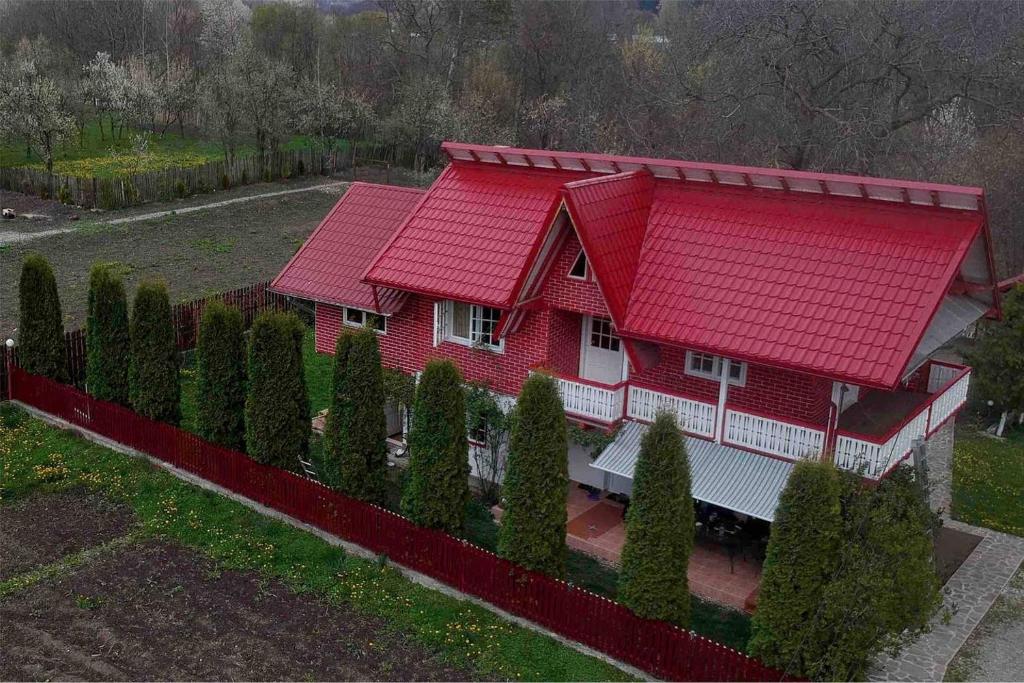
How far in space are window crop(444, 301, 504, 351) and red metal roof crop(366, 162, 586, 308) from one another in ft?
2.88

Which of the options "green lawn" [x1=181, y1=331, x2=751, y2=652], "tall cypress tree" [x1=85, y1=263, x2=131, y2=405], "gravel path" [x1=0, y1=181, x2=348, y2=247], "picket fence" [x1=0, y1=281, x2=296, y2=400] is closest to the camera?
"green lawn" [x1=181, y1=331, x2=751, y2=652]

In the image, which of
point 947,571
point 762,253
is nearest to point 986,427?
point 947,571

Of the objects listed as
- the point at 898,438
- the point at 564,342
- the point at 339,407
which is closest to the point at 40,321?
the point at 339,407

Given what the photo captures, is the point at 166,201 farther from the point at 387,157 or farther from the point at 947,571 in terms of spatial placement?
the point at 947,571

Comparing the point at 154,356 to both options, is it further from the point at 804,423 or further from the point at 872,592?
the point at 872,592

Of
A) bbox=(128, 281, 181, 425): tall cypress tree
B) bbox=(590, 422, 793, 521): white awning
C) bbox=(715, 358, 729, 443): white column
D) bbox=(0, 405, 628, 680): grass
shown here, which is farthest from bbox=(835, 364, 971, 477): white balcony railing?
bbox=(128, 281, 181, 425): tall cypress tree

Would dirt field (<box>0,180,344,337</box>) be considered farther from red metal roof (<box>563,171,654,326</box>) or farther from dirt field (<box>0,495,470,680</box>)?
red metal roof (<box>563,171,654,326</box>)

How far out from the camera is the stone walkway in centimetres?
1366

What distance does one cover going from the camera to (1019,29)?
32969 mm

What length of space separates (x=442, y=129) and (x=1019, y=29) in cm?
2722

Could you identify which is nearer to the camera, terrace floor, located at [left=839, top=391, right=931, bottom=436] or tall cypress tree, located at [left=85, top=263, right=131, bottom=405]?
terrace floor, located at [left=839, top=391, right=931, bottom=436]

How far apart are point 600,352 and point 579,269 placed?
1764mm

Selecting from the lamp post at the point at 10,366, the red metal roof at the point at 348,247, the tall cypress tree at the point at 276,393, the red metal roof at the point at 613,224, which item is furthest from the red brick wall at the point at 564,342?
the lamp post at the point at 10,366

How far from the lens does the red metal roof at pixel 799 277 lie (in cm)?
1445
